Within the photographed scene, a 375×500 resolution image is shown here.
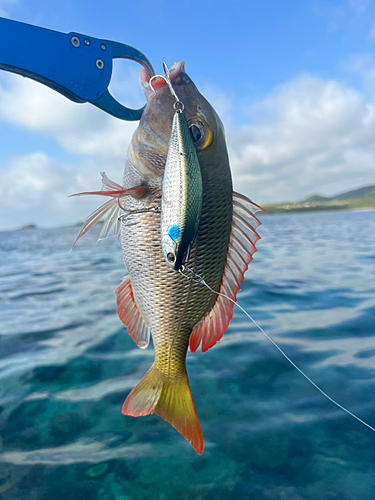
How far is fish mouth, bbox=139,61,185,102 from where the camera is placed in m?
1.60

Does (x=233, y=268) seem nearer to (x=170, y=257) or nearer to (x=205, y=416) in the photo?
(x=170, y=257)

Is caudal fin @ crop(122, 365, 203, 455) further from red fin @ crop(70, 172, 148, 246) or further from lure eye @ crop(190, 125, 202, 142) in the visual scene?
lure eye @ crop(190, 125, 202, 142)

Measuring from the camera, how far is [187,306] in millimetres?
1747

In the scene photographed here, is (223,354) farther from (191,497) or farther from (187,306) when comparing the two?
(187,306)

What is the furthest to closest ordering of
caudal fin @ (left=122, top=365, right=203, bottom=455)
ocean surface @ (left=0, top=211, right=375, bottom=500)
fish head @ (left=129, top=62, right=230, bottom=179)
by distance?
ocean surface @ (left=0, top=211, right=375, bottom=500) < caudal fin @ (left=122, top=365, right=203, bottom=455) < fish head @ (left=129, top=62, right=230, bottom=179)

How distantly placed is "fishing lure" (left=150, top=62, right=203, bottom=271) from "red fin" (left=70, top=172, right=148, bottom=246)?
319mm

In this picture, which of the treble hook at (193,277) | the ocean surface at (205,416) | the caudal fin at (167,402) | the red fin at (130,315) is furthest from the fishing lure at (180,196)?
the ocean surface at (205,416)

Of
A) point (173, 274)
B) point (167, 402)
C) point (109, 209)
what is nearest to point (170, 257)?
point (173, 274)

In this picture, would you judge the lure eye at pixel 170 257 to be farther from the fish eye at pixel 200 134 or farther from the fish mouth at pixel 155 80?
the fish mouth at pixel 155 80

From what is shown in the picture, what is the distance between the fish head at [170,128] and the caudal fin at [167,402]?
1197 mm

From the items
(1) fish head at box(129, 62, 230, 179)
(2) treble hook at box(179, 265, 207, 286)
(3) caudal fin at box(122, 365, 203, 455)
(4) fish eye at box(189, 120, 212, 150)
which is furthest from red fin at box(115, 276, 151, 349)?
(4) fish eye at box(189, 120, 212, 150)

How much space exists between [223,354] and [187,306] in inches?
81.0

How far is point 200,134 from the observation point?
1558 millimetres

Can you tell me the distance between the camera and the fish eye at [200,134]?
5.06 feet
